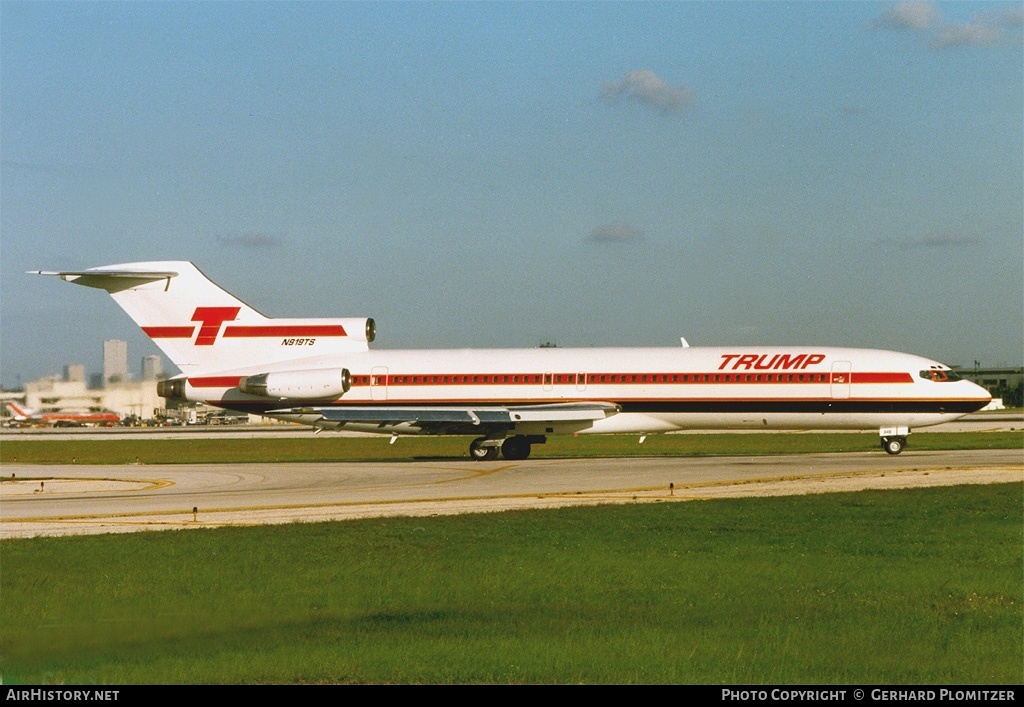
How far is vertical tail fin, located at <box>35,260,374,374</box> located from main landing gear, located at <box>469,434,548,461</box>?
20.2ft

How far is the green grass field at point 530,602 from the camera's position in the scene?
9.55 metres

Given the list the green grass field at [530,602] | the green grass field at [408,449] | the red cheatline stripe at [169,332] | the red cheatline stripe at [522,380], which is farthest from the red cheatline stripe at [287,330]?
the green grass field at [530,602]

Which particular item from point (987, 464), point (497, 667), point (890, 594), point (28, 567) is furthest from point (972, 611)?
point (987, 464)

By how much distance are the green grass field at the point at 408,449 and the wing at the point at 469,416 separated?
3.96 m

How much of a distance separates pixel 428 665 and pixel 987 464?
2883cm

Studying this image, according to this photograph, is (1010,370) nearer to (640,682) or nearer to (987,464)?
(987,464)

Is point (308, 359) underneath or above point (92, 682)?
above

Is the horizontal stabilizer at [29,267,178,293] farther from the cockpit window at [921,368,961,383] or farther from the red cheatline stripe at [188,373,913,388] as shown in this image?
the cockpit window at [921,368,961,383]

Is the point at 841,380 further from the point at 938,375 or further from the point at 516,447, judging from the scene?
the point at 516,447

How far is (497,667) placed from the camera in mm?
9500

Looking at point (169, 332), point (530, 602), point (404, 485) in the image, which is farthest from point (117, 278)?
point (530, 602)

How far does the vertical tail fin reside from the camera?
1702 inches

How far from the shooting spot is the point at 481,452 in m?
41.7

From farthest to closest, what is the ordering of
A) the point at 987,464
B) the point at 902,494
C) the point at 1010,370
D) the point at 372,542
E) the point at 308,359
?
the point at 1010,370 → the point at 308,359 → the point at 987,464 → the point at 902,494 → the point at 372,542
